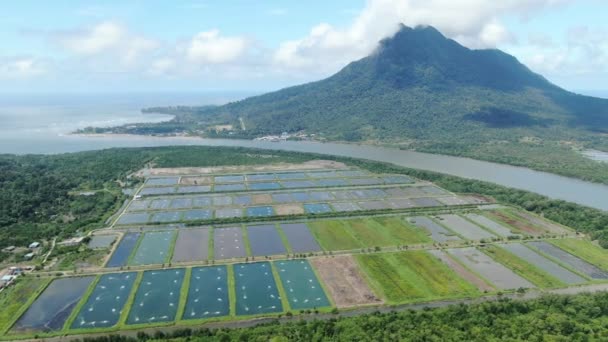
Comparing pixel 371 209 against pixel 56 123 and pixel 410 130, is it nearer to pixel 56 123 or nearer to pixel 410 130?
pixel 410 130

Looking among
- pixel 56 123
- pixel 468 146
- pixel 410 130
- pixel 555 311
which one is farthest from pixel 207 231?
pixel 56 123

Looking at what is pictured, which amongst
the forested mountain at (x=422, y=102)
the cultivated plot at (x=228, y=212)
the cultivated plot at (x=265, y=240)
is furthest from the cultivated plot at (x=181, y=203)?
the forested mountain at (x=422, y=102)

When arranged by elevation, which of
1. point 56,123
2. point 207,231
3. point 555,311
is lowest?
point 555,311

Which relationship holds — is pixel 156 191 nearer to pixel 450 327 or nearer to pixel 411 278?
pixel 411 278

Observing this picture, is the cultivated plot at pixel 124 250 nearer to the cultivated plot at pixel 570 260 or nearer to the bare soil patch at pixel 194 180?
the bare soil patch at pixel 194 180

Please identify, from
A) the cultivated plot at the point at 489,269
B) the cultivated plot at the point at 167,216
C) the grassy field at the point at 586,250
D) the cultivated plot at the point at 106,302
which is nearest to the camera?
the cultivated plot at the point at 106,302

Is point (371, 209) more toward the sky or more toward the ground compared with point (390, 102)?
more toward the ground
